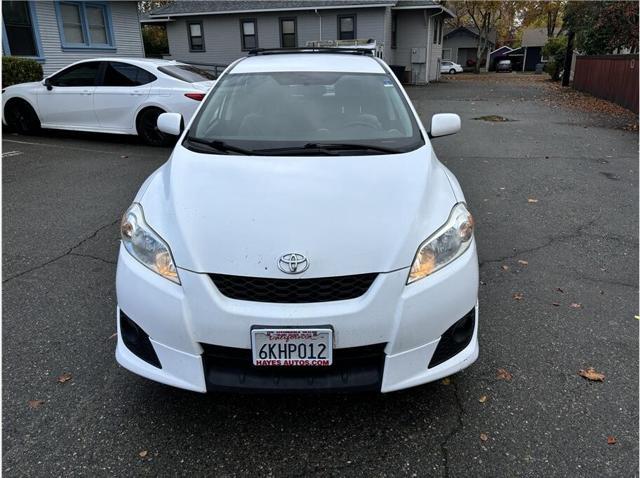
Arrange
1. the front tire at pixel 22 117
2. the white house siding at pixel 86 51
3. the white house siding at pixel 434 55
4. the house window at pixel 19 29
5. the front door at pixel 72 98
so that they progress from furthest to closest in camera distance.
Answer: the white house siding at pixel 434 55
the white house siding at pixel 86 51
the house window at pixel 19 29
the front tire at pixel 22 117
the front door at pixel 72 98

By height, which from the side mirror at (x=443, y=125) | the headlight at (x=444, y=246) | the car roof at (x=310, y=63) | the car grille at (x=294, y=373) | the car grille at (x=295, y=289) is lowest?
the car grille at (x=294, y=373)

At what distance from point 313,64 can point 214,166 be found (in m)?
1.63

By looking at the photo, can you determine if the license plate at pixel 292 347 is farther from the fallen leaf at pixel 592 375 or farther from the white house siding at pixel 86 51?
the white house siding at pixel 86 51

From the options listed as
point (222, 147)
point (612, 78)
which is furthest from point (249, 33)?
point (222, 147)

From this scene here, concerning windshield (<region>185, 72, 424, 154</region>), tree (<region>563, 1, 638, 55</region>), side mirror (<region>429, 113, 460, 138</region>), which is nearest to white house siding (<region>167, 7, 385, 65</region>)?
tree (<region>563, 1, 638, 55</region>)

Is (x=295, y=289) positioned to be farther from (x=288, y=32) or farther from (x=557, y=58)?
(x=557, y=58)

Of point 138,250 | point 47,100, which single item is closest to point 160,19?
point 47,100

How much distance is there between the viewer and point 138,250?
7.84 feet

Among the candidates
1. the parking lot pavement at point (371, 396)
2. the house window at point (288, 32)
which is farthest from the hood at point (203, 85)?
the house window at point (288, 32)

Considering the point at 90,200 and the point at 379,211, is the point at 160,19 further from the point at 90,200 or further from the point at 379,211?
the point at 379,211

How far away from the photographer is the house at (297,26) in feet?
80.6

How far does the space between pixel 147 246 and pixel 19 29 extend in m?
14.8

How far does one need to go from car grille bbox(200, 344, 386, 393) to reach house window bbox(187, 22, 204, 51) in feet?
91.3

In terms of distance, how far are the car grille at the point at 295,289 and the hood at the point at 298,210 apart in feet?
0.11
